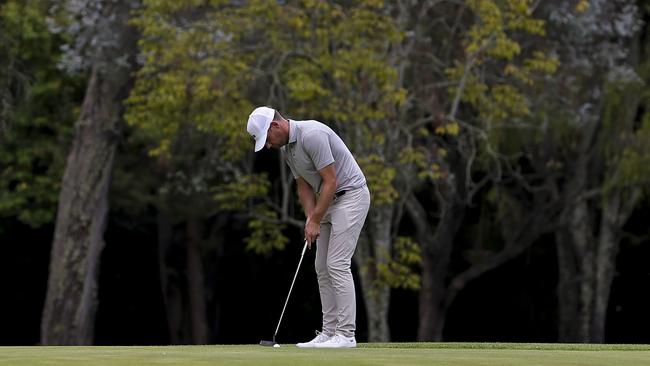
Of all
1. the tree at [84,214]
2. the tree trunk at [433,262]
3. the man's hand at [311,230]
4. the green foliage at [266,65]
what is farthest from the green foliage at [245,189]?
the man's hand at [311,230]

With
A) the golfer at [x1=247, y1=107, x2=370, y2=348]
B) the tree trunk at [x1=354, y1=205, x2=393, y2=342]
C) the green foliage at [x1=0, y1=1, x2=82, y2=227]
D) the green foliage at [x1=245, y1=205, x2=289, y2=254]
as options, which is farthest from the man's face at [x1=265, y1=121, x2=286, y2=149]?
the green foliage at [x1=0, y1=1, x2=82, y2=227]

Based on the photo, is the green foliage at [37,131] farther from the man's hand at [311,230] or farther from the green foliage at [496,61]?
the man's hand at [311,230]

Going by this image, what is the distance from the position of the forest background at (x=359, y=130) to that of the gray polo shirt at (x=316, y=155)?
40.3 feet

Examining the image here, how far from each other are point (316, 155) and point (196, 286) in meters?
26.9

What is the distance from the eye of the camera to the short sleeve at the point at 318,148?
11539 millimetres

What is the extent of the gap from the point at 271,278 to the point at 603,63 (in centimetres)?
1599

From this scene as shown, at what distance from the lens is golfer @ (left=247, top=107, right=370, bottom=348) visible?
455 inches

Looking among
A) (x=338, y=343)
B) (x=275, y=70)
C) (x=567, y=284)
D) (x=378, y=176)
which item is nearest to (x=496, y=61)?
(x=378, y=176)

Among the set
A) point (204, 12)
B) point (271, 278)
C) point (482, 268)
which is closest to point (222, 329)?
point (271, 278)

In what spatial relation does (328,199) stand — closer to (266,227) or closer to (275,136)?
(275,136)

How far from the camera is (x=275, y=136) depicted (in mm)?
11523

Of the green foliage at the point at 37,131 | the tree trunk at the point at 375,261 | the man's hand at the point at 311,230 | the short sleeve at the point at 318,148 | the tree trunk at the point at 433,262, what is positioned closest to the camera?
the short sleeve at the point at 318,148

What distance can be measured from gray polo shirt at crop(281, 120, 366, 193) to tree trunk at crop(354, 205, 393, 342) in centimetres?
1379

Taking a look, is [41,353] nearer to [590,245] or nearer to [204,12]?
[204,12]
